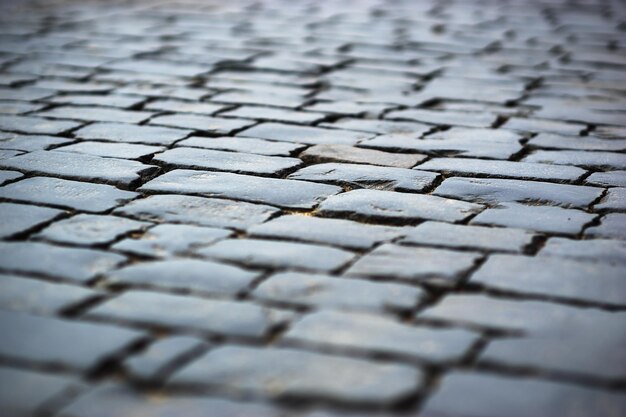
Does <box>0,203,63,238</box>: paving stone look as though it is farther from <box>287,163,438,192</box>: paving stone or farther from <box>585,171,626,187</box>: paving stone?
<box>585,171,626,187</box>: paving stone

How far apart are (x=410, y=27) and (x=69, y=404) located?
5664 millimetres

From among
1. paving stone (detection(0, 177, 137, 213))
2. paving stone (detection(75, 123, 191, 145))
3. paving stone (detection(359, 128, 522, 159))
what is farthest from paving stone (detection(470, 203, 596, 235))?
paving stone (detection(75, 123, 191, 145))

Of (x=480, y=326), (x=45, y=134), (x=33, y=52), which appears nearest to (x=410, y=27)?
(x=33, y=52)

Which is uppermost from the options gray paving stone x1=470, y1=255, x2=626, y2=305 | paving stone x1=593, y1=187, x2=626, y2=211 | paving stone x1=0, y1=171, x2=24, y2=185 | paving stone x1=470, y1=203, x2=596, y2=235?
paving stone x1=0, y1=171, x2=24, y2=185

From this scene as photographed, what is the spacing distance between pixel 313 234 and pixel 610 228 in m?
1.00

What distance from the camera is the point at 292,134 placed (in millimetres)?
3965

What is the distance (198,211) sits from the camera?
116 inches

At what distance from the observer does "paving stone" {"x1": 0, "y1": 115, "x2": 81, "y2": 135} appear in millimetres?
4023

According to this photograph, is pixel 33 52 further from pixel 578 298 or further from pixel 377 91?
pixel 578 298

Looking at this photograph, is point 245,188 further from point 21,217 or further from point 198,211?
point 21,217

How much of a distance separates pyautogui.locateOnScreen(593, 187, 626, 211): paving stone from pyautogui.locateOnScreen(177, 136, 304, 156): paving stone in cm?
132

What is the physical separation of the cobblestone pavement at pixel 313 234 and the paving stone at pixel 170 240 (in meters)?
0.01

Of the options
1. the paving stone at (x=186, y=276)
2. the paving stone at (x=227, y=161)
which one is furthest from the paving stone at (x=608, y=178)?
the paving stone at (x=186, y=276)

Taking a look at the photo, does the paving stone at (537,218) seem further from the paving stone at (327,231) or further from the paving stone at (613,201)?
the paving stone at (327,231)
